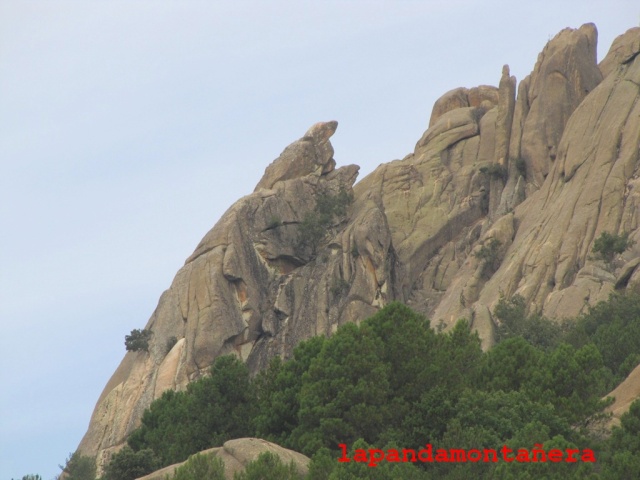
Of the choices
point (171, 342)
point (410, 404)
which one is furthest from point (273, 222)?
point (410, 404)

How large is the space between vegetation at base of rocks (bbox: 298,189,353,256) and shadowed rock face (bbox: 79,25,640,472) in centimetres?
59

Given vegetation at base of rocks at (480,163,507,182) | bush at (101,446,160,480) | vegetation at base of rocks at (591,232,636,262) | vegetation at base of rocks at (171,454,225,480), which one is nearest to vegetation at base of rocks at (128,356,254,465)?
bush at (101,446,160,480)

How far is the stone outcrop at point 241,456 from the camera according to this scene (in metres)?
45.8

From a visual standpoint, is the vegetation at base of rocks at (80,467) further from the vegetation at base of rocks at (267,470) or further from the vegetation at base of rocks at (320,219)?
the vegetation at base of rocks at (267,470)

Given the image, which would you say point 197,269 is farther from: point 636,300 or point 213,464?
point 213,464

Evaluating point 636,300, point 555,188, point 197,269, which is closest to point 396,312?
point 636,300

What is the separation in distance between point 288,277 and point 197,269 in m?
7.71

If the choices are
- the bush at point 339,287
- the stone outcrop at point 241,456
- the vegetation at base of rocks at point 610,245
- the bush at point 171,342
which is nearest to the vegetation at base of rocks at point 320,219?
the bush at point 339,287

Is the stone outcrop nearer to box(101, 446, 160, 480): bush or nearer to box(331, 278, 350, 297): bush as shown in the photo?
box(101, 446, 160, 480): bush

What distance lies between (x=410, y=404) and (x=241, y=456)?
432 inches

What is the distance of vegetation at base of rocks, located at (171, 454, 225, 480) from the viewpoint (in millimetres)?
44188

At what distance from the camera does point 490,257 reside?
9725 centimetres

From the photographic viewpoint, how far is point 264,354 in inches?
4136

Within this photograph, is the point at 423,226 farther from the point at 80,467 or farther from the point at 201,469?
the point at 201,469
